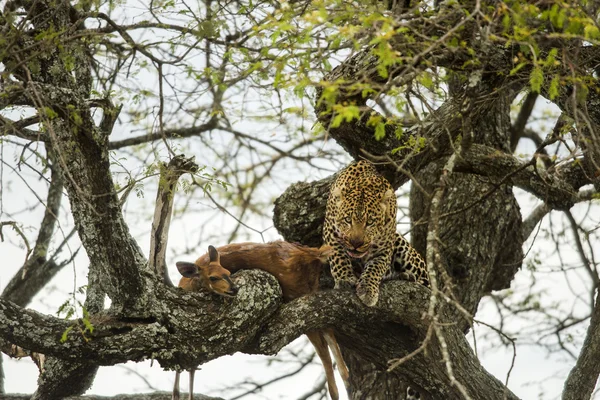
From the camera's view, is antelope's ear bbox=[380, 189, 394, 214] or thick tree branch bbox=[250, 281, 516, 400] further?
antelope's ear bbox=[380, 189, 394, 214]

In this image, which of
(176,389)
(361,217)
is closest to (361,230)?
(361,217)

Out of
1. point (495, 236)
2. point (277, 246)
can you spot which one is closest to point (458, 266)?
point (495, 236)

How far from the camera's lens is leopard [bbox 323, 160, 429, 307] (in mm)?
7012

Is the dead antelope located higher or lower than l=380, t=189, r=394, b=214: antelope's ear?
lower

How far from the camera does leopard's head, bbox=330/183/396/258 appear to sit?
7.02 m

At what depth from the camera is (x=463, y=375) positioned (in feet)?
23.6

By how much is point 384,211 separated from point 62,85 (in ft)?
9.20

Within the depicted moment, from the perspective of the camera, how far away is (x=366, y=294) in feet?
22.6

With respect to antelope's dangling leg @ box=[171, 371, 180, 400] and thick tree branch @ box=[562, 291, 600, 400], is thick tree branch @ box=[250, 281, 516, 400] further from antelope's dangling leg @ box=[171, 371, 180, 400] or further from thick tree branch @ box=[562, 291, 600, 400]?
antelope's dangling leg @ box=[171, 371, 180, 400]

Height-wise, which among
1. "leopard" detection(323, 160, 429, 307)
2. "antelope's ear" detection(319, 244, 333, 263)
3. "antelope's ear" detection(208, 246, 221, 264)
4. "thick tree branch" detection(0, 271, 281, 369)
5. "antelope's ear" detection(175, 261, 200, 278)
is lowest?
"thick tree branch" detection(0, 271, 281, 369)

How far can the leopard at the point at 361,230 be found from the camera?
276 inches

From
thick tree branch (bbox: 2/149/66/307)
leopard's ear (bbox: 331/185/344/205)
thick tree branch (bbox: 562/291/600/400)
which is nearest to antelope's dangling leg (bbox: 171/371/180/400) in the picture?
leopard's ear (bbox: 331/185/344/205)

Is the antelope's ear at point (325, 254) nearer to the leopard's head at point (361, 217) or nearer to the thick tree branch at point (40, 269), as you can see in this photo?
the leopard's head at point (361, 217)

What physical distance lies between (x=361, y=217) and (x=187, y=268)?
4.86 ft
